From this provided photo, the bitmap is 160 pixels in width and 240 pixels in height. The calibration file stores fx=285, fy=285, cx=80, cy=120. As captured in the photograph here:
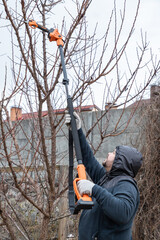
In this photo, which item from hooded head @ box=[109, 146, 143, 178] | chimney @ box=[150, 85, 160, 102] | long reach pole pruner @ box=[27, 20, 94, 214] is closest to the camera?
long reach pole pruner @ box=[27, 20, 94, 214]

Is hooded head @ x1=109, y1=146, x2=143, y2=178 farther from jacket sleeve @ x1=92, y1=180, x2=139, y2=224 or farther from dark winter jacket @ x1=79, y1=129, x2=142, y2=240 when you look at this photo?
jacket sleeve @ x1=92, y1=180, x2=139, y2=224

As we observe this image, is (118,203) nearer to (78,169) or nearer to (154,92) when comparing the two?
(78,169)

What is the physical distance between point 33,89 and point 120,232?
150 centimetres

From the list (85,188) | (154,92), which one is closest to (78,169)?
(85,188)

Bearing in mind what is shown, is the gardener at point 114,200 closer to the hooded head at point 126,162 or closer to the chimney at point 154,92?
the hooded head at point 126,162

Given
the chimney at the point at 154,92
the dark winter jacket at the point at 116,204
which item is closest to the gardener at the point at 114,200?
the dark winter jacket at the point at 116,204

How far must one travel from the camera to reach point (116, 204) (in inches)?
65.5

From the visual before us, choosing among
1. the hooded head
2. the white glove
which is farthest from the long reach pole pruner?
the hooded head

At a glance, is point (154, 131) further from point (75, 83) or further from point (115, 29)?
point (115, 29)

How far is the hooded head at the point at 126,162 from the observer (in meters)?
1.96

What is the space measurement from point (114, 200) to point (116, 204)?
0.03 meters

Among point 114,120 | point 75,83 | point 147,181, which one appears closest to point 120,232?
point 75,83

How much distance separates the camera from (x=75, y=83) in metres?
2.75

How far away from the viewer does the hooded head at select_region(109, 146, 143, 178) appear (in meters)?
1.96
